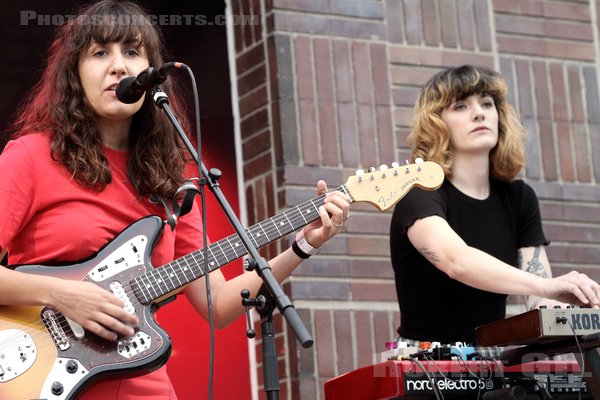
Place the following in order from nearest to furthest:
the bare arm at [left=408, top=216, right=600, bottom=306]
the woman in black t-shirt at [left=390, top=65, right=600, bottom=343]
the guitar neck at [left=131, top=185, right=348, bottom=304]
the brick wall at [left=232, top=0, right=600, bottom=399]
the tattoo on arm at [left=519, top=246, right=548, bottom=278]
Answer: the guitar neck at [left=131, top=185, right=348, bottom=304] → the bare arm at [left=408, top=216, right=600, bottom=306] → the woman in black t-shirt at [left=390, top=65, right=600, bottom=343] → the tattoo on arm at [left=519, top=246, right=548, bottom=278] → the brick wall at [left=232, top=0, right=600, bottom=399]

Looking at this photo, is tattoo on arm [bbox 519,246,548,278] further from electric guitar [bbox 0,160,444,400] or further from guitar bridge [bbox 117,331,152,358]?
guitar bridge [bbox 117,331,152,358]

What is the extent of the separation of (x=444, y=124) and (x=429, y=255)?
0.60m

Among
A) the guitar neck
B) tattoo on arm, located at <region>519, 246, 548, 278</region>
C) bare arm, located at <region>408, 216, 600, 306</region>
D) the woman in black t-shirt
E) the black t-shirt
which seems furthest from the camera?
tattoo on arm, located at <region>519, 246, 548, 278</region>

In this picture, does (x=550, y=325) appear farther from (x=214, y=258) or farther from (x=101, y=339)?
(x=101, y=339)

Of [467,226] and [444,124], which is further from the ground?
[444,124]

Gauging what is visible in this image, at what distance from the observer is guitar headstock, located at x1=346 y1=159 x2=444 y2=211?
3.54 m

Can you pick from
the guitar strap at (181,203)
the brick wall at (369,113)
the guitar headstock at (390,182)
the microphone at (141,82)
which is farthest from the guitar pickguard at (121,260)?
the brick wall at (369,113)

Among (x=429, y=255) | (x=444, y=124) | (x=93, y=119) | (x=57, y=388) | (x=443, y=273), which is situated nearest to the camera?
(x=57, y=388)

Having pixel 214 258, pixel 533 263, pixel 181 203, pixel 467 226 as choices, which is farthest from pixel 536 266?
pixel 181 203

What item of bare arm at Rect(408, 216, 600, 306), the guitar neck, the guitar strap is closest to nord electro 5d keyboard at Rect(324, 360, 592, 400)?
bare arm at Rect(408, 216, 600, 306)

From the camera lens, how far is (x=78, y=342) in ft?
10.6

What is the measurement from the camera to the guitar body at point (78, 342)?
125 inches

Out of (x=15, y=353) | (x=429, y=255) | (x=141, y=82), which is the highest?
(x=141, y=82)

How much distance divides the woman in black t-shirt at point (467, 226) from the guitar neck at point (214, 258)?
70 cm
